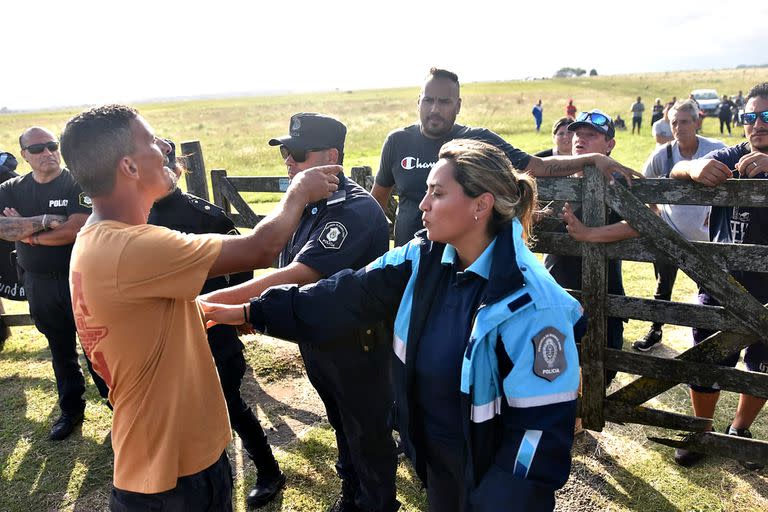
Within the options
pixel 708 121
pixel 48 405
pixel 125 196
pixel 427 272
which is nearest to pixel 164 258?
pixel 125 196

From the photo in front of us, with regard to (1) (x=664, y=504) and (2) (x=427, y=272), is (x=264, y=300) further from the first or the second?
(1) (x=664, y=504)

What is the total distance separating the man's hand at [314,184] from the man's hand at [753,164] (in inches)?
113

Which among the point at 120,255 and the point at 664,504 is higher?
the point at 120,255

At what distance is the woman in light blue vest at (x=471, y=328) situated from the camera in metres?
2.04

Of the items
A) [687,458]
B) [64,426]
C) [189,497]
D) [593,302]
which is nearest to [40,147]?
[64,426]

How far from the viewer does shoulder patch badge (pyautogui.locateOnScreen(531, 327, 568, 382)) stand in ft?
6.64

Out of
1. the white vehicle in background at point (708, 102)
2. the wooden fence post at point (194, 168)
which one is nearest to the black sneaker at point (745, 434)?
the wooden fence post at point (194, 168)

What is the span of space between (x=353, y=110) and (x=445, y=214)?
60.7 meters

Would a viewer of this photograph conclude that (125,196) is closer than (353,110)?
Yes

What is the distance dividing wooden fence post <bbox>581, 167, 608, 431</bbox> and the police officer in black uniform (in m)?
2.52

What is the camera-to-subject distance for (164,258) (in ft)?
6.89

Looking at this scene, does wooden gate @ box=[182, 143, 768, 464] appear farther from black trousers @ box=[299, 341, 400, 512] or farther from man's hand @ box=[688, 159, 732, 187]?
black trousers @ box=[299, 341, 400, 512]

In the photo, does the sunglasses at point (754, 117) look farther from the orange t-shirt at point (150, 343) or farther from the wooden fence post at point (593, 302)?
the orange t-shirt at point (150, 343)

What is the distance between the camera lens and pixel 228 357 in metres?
4.09
